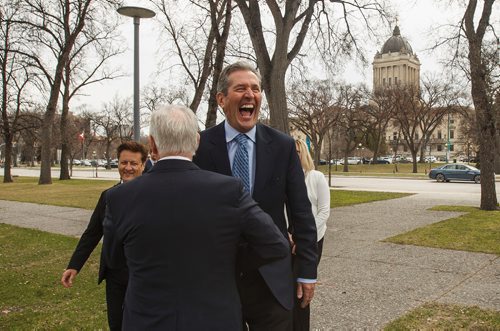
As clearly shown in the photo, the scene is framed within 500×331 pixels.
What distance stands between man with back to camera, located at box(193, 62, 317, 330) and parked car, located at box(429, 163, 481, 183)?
34174 mm

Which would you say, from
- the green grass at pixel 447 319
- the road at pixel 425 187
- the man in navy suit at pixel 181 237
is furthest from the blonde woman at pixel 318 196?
the road at pixel 425 187

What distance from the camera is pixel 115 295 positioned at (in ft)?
10.8

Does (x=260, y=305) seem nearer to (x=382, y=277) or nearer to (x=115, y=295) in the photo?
(x=115, y=295)

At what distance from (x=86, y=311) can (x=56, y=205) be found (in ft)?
41.5

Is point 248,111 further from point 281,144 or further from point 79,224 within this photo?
point 79,224

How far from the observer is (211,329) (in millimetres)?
1894

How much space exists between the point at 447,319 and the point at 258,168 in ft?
10.7

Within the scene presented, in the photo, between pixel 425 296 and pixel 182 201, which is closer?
pixel 182 201

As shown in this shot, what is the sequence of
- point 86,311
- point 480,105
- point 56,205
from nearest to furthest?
point 86,311 → point 480,105 → point 56,205

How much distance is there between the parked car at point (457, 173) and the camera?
33.6 metres

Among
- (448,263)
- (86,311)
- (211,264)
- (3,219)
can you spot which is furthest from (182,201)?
(3,219)

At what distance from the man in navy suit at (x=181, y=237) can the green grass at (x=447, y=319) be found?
3.10 m

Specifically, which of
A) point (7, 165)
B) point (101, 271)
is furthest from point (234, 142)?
point (7, 165)

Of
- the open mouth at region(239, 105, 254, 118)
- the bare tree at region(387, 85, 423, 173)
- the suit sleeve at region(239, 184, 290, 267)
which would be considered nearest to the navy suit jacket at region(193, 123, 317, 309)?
the open mouth at region(239, 105, 254, 118)
